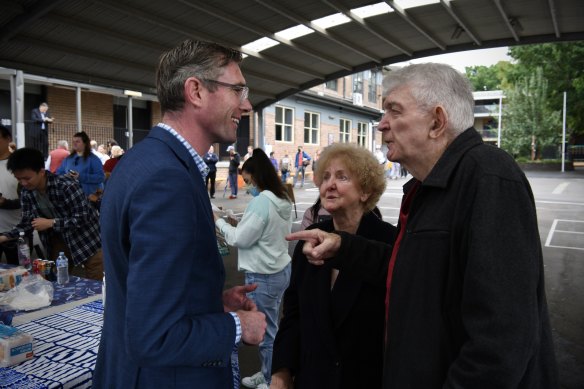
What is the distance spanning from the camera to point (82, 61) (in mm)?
8438

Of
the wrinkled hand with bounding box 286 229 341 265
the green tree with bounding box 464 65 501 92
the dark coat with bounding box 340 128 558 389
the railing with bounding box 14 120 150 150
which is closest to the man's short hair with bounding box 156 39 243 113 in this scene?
the wrinkled hand with bounding box 286 229 341 265

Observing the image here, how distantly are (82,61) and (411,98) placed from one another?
8.53 metres

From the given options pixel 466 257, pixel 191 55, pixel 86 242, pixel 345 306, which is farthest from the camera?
pixel 86 242

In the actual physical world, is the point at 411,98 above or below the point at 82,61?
below

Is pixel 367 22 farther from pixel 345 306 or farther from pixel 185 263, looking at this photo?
pixel 185 263

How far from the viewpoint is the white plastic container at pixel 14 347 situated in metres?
2.16

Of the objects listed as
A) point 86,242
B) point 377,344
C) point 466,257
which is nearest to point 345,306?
point 377,344

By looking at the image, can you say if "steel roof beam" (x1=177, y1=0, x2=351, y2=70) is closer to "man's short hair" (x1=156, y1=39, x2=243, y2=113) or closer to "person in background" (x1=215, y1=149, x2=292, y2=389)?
"person in background" (x1=215, y1=149, x2=292, y2=389)

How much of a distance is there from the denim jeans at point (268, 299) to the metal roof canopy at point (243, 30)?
16.6 feet

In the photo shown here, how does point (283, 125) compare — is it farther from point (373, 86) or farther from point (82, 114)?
point (373, 86)

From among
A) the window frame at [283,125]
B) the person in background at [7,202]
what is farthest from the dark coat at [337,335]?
the window frame at [283,125]

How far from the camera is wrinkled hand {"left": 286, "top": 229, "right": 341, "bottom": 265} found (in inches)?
76.1

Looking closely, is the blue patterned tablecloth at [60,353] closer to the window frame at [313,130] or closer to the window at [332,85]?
the window frame at [313,130]

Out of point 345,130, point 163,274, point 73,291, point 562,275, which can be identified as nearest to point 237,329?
point 163,274
